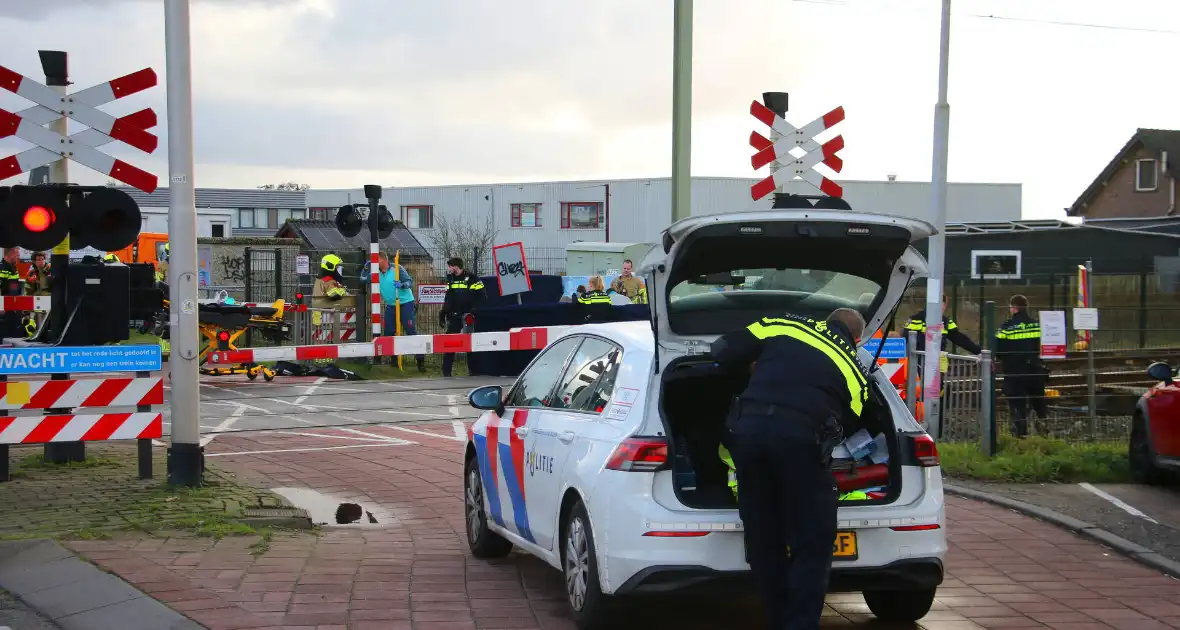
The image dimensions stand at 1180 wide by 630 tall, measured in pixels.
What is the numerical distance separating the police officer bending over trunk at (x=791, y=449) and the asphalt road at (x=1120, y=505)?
4056mm

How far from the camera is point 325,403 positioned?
712 inches

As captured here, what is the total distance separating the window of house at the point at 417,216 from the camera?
62156mm

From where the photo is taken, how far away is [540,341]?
722 inches

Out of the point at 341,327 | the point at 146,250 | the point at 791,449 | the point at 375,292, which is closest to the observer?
the point at 791,449

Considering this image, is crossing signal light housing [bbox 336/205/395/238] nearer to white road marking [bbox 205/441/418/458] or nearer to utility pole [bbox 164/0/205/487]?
white road marking [bbox 205/441/418/458]

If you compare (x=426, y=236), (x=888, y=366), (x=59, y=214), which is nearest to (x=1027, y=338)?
(x=888, y=366)

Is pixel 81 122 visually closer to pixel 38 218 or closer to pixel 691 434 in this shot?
pixel 38 218

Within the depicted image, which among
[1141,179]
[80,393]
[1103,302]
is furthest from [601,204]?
[80,393]

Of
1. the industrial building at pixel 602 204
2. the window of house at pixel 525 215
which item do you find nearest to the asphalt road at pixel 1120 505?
the industrial building at pixel 602 204

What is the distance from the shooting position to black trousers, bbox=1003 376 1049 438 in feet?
46.9

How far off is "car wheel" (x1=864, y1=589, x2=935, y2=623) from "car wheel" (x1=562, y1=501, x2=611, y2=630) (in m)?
1.40

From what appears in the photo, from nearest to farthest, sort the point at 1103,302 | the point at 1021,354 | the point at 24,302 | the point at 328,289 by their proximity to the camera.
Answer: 1. the point at 1021,354
2. the point at 24,302
3. the point at 328,289
4. the point at 1103,302

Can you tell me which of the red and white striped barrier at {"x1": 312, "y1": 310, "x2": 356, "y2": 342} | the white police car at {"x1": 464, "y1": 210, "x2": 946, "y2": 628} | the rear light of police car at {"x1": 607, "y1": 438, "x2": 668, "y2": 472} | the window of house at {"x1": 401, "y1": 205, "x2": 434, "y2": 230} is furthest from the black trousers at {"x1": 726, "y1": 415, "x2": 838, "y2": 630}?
the window of house at {"x1": 401, "y1": 205, "x2": 434, "y2": 230}

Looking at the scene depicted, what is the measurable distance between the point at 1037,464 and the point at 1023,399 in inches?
104
